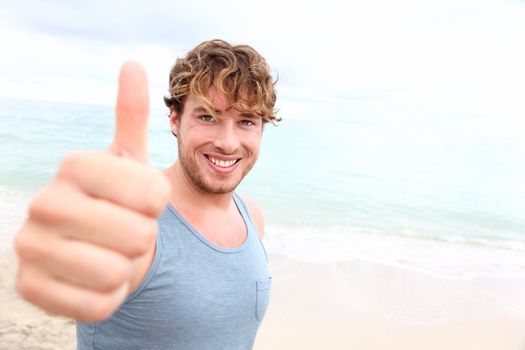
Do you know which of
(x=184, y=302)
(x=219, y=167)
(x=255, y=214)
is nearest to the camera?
(x=184, y=302)

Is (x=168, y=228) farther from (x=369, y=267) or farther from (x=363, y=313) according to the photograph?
(x=369, y=267)

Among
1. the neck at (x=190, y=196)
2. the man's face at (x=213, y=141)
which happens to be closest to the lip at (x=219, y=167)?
the man's face at (x=213, y=141)

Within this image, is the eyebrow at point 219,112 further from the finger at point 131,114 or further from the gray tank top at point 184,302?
the finger at point 131,114

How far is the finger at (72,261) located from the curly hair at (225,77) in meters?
1.34

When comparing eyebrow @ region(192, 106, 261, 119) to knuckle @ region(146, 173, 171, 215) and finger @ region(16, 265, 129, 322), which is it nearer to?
knuckle @ region(146, 173, 171, 215)

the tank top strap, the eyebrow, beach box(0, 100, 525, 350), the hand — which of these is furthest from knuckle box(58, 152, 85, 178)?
beach box(0, 100, 525, 350)

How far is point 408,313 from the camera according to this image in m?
5.52

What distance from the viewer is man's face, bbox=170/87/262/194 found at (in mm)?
2170

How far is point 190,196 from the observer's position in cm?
217

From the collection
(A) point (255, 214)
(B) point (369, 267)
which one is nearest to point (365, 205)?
(B) point (369, 267)

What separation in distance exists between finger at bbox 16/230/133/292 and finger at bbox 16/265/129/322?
0.4 inches

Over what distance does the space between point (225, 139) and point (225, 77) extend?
31 cm

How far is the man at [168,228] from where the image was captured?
817 millimetres

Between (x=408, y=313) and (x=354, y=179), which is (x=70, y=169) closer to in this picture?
(x=408, y=313)
